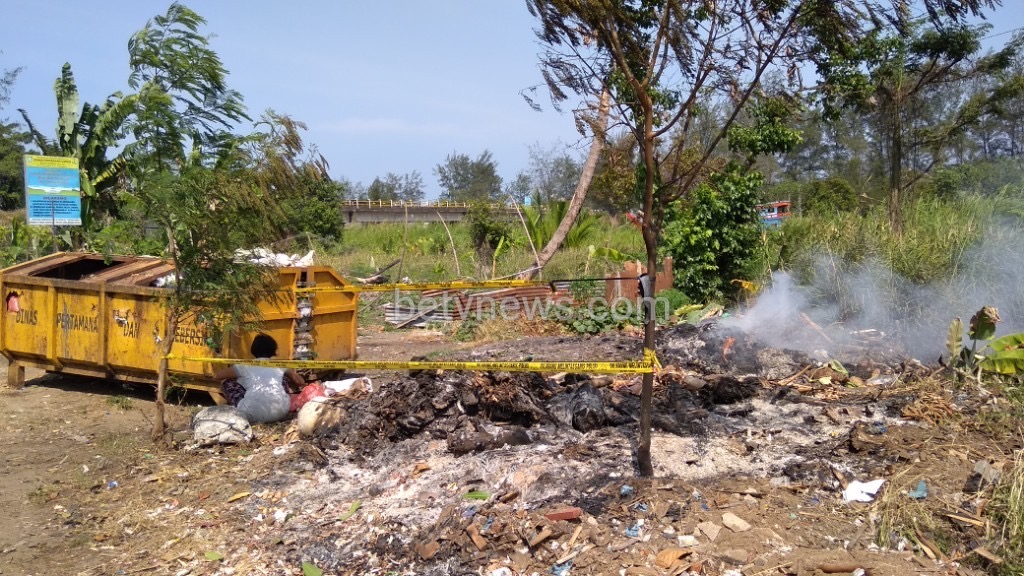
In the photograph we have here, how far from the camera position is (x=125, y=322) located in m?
8.35

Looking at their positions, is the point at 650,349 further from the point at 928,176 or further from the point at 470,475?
the point at 928,176

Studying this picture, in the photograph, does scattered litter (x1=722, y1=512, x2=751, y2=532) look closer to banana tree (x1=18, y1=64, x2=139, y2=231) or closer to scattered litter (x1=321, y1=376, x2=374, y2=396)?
scattered litter (x1=321, y1=376, x2=374, y2=396)

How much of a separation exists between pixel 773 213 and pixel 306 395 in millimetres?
16797

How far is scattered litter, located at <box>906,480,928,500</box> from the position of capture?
15.0 ft

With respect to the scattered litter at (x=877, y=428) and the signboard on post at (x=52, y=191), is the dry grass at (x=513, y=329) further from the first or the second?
the signboard on post at (x=52, y=191)

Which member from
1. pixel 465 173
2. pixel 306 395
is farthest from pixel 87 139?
pixel 465 173

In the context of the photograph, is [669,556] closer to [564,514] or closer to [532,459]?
[564,514]

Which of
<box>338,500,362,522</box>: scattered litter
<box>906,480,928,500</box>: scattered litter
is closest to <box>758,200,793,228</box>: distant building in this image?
<box>906,480,928,500</box>: scattered litter

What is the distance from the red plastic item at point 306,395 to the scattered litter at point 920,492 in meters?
5.02

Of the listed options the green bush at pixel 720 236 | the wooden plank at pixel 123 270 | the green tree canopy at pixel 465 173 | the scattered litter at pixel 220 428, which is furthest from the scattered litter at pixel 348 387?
the green tree canopy at pixel 465 173

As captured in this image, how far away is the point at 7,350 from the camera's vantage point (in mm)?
9273

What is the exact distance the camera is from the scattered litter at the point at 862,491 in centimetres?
468

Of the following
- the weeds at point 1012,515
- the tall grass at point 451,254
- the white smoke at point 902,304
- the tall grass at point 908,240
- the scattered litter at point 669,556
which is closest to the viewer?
the weeds at point 1012,515

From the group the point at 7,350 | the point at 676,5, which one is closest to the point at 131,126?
the point at 7,350
